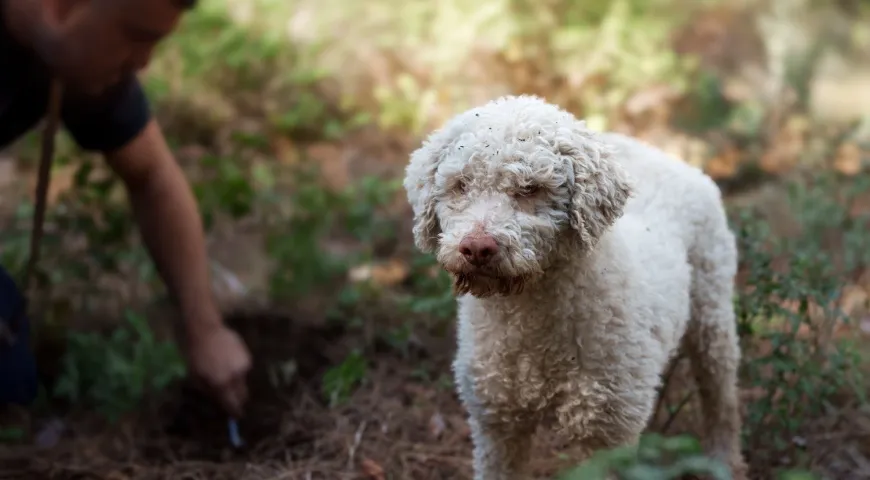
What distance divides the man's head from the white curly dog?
32.9 inches

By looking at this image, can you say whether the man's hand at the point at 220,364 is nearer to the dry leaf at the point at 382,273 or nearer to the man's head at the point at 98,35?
the man's head at the point at 98,35

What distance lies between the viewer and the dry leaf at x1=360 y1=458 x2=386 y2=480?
3016 mm

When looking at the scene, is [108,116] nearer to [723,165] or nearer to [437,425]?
[437,425]

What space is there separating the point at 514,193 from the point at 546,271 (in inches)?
10.7

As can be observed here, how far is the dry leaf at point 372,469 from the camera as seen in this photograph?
3016mm

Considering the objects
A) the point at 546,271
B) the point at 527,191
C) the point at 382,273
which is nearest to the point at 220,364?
the point at 382,273

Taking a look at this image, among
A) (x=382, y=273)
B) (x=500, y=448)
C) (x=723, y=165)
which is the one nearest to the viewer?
(x=500, y=448)

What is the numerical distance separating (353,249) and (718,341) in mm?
2203

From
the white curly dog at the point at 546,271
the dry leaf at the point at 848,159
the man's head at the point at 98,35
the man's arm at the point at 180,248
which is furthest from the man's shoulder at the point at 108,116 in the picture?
the dry leaf at the point at 848,159

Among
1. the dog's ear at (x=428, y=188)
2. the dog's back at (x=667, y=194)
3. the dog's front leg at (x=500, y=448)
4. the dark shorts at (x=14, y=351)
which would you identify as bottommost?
the dark shorts at (x=14, y=351)

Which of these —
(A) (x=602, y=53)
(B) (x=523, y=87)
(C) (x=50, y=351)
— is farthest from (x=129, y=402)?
(A) (x=602, y=53)

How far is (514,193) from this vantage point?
2094 mm

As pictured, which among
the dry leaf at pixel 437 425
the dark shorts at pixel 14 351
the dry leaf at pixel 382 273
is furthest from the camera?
the dry leaf at pixel 382 273

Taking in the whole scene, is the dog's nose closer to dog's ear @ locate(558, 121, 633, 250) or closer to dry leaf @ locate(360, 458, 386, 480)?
dog's ear @ locate(558, 121, 633, 250)
